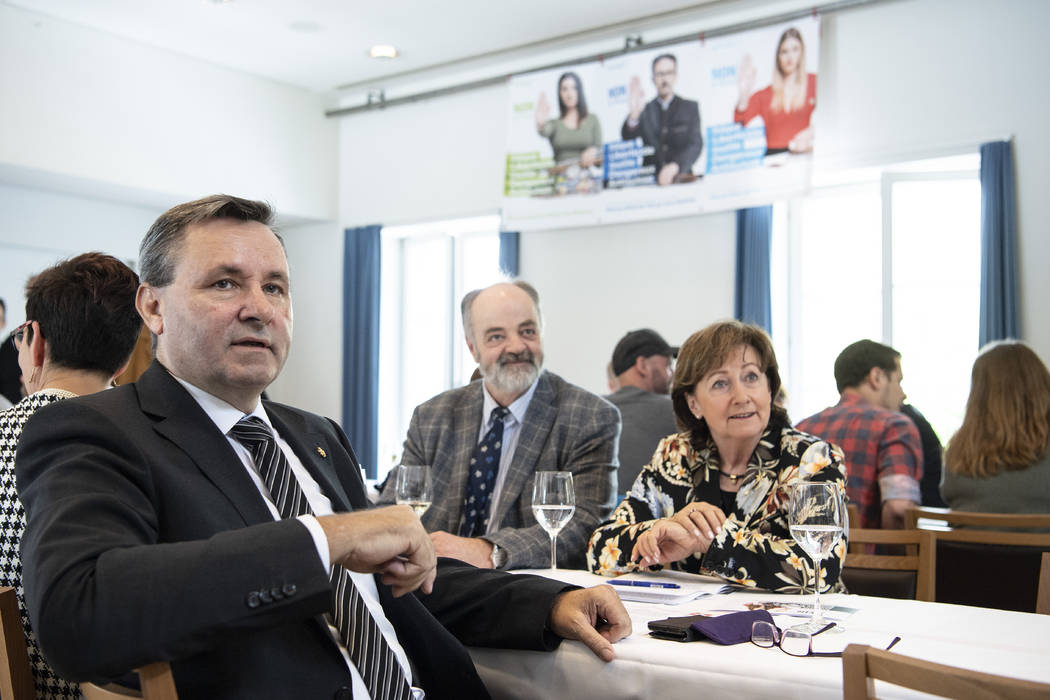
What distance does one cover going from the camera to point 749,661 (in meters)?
1.47

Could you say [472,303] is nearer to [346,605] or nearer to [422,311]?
[346,605]

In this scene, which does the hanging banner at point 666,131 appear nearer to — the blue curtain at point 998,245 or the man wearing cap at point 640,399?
the blue curtain at point 998,245

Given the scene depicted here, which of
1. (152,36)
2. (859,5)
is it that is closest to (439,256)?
(152,36)

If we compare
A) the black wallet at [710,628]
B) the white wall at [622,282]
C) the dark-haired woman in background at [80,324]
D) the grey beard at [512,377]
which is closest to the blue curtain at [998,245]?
the white wall at [622,282]

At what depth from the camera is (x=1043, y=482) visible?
359 cm

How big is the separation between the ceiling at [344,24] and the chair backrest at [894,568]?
539cm

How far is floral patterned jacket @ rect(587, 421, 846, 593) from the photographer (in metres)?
2.13

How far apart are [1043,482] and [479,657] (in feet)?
8.90

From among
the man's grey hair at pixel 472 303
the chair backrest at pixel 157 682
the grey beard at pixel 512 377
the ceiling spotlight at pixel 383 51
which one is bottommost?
the chair backrest at pixel 157 682

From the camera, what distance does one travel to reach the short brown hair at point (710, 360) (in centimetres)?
262

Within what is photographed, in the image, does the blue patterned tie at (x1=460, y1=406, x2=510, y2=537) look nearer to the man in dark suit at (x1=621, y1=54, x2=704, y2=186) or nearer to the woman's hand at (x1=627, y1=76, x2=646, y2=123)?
the man in dark suit at (x1=621, y1=54, x2=704, y2=186)

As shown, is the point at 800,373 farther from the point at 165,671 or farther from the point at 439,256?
the point at 165,671

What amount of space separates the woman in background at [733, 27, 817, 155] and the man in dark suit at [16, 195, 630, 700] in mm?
5492

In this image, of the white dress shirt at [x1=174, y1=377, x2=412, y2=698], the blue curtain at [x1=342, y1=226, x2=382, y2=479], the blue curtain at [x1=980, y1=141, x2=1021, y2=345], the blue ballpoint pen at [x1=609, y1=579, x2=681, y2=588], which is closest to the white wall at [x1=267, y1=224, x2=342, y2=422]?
the blue curtain at [x1=342, y1=226, x2=382, y2=479]
